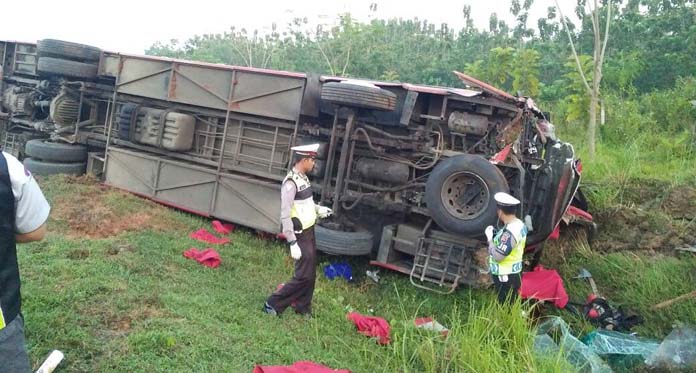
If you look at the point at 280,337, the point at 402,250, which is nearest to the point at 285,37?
the point at 402,250

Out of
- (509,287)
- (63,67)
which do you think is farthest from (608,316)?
(63,67)

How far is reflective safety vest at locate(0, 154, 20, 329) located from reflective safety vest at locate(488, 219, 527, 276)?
3.75 m

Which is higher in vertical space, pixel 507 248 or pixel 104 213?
pixel 507 248

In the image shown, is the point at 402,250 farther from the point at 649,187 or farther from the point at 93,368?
the point at 649,187

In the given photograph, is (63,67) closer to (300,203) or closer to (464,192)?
(300,203)

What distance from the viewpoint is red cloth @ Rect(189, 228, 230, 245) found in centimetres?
690

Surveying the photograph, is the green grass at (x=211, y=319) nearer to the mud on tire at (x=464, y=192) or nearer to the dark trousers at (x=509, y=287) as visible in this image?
the dark trousers at (x=509, y=287)

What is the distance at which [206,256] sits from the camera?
6.02 m

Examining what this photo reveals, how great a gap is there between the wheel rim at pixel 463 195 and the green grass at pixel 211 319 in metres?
0.90

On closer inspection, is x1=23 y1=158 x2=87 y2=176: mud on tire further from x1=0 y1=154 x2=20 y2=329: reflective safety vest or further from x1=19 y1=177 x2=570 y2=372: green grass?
x1=0 y1=154 x2=20 y2=329: reflective safety vest

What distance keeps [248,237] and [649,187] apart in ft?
19.2

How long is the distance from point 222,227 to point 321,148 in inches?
76.0

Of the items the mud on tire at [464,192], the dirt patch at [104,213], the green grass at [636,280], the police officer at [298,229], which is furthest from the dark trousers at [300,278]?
the green grass at [636,280]

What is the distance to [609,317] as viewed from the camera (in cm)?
571
